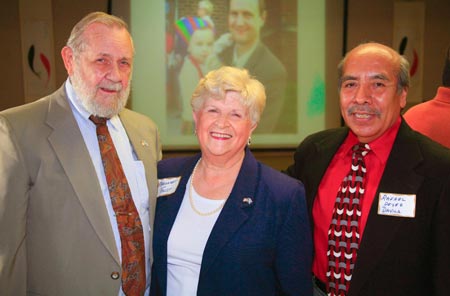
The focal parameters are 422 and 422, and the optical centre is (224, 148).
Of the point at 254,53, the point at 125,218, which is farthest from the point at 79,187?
the point at 254,53

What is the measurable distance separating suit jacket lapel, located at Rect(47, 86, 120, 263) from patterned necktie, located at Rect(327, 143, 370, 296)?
0.96 m

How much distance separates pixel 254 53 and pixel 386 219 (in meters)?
3.30

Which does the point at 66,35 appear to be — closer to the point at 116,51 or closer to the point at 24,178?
the point at 116,51

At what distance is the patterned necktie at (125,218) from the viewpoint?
1.82 meters

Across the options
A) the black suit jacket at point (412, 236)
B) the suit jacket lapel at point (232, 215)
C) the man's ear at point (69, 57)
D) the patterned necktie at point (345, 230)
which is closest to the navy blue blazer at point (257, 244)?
the suit jacket lapel at point (232, 215)

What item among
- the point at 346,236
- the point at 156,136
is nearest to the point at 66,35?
the point at 156,136

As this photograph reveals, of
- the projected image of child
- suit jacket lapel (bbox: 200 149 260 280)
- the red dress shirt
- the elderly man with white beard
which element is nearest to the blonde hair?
suit jacket lapel (bbox: 200 149 260 280)

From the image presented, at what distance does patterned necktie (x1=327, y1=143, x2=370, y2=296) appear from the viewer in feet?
6.17

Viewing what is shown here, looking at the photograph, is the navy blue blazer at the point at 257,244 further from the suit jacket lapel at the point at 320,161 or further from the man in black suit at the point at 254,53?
the man in black suit at the point at 254,53

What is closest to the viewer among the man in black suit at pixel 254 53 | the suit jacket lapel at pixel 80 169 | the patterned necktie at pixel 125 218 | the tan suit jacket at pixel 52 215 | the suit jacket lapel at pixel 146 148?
the tan suit jacket at pixel 52 215

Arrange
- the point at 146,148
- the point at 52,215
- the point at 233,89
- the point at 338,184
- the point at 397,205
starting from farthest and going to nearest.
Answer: the point at 146,148
the point at 338,184
the point at 233,89
the point at 397,205
the point at 52,215

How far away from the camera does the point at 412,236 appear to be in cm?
173

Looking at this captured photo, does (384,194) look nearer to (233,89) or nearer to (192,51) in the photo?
(233,89)

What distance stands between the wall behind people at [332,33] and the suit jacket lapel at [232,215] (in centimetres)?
293
